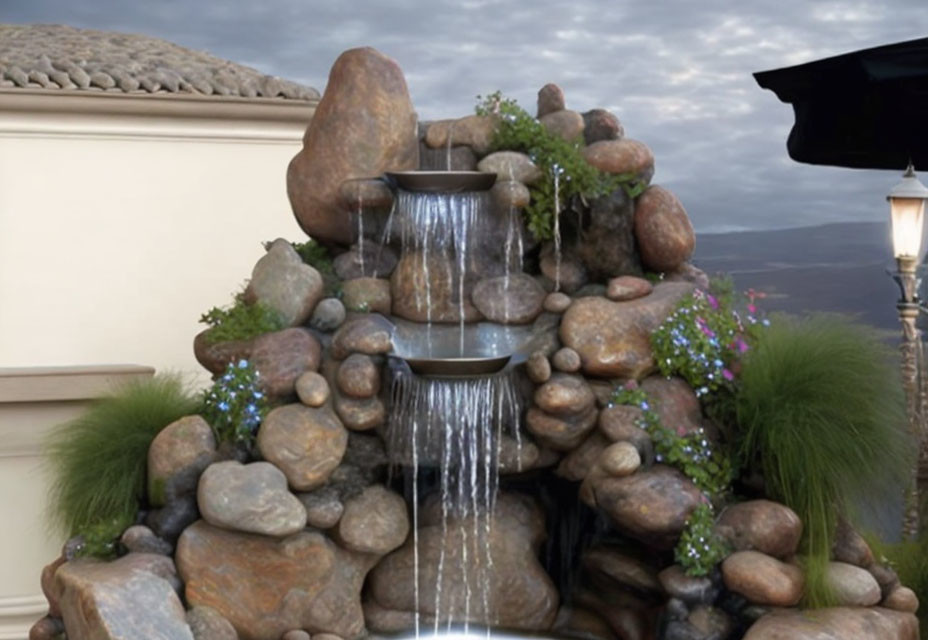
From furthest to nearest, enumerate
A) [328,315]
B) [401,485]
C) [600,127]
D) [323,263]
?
[600,127], [323,263], [401,485], [328,315]

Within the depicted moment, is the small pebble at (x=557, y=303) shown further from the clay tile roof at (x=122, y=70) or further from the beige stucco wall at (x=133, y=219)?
the clay tile roof at (x=122, y=70)

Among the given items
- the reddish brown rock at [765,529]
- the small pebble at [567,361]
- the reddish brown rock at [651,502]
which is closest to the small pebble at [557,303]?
the small pebble at [567,361]

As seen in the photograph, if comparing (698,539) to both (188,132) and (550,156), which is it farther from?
(188,132)

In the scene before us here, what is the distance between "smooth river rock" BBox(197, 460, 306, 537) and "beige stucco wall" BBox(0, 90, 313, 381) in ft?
16.0

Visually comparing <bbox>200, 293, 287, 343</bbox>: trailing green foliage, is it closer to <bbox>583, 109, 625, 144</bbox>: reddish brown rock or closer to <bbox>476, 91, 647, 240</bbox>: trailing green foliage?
<bbox>476, 91, 647, 240</bbox>: trailing green foliage

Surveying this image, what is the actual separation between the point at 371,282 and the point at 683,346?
172 centimetres

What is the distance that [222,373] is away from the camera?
6688 mm

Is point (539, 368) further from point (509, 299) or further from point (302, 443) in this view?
point (302, 443)

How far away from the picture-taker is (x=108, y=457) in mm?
6453

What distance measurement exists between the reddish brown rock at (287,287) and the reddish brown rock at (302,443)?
0.64 meters

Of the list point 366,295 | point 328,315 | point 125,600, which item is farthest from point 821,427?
point 125,600

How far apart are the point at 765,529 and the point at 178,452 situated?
9.61 feet

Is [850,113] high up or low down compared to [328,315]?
up

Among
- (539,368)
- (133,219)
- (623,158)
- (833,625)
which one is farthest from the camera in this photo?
(133,219)
